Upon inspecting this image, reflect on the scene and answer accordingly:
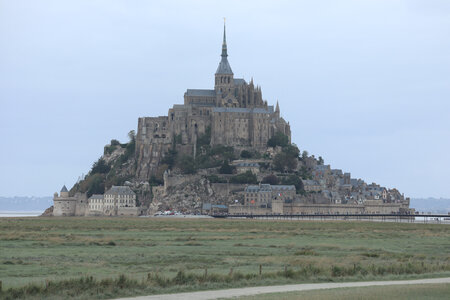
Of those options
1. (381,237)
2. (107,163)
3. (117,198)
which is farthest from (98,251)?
(107,163)

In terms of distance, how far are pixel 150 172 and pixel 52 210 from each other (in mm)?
26240

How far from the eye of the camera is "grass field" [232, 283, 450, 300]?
1256 inches

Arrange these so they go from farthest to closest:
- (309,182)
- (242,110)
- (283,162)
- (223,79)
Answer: (223,79) → (242,110) → (283,162) → (309,182)

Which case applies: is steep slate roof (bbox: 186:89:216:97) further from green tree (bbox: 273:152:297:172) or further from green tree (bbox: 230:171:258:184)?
green tree (bbox: 230:171:258:184)

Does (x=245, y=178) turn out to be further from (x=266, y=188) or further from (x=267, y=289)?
(x=267, y=289)

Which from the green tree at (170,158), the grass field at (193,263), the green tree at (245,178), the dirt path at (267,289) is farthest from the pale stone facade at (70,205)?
the dirt path at (267,289)

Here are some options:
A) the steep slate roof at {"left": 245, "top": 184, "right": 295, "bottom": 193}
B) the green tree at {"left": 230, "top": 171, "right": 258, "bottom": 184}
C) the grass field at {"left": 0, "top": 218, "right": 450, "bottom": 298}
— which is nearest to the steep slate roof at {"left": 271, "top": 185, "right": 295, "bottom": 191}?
the steep slate roof at {"left": 245, "top": 184, "right": 295, "bottom": 193}

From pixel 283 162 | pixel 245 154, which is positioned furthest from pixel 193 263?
pixel 245 154

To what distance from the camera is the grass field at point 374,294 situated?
31891 mm

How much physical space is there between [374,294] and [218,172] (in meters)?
145

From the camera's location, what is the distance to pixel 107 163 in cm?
19562

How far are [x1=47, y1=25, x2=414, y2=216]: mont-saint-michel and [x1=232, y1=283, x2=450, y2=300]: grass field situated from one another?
12983 centimetres

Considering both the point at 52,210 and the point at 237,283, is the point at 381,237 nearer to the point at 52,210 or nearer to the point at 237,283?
the point at 237,283

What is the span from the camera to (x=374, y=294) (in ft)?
107
